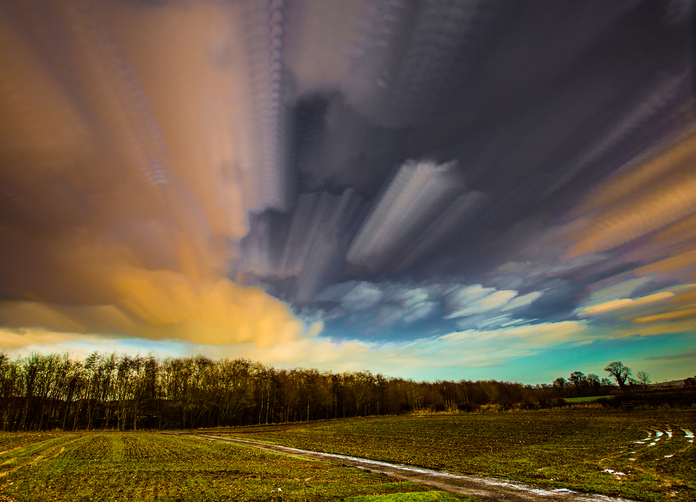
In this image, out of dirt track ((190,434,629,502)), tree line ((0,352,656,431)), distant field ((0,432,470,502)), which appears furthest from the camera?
tree line ((0,352,656,431))

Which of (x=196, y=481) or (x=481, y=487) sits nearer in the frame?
(x=481, y=487)

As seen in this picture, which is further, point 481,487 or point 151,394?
point 151,394

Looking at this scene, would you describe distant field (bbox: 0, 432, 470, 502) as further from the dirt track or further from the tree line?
the tree line

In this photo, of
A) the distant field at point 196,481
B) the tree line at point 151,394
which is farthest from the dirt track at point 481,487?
the tree line at point 151,394

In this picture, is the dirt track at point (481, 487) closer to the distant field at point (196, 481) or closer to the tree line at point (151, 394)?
the distant field at point (196, 481)

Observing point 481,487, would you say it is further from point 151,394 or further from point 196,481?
point 151,394

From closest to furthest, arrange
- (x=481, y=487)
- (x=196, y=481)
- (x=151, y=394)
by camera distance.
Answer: (x=481, y=487), (x=196, y=481), (x=151, y=394)

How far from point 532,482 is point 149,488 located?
18251 millimetres

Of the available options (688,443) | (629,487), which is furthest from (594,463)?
(688,443)

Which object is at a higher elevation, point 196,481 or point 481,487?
point 196,481

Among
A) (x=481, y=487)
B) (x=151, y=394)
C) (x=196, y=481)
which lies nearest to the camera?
(x=481, y=487)

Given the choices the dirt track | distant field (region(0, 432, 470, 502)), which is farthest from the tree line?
the dirt track

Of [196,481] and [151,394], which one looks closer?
[196,481]

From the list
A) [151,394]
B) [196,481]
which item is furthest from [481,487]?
[151,394]
